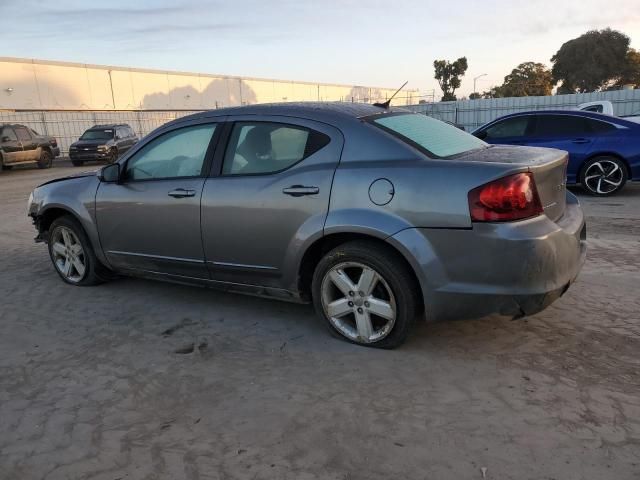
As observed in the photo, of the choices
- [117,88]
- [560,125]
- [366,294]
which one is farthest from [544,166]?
[117,88]

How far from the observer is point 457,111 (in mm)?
21969

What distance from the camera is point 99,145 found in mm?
21109

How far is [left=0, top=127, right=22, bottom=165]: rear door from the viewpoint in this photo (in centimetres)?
1948

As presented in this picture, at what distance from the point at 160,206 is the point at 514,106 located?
19340 mm

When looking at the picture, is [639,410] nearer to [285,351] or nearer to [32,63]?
[285,351]

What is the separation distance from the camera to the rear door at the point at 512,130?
9586 millimetres

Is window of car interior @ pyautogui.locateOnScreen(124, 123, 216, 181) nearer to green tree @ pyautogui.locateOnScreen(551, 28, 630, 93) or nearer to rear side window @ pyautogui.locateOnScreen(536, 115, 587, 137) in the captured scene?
rear side window @ pyautogui.locateOnScreen(536, 115, 587, 137)

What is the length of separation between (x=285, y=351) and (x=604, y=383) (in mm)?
1924

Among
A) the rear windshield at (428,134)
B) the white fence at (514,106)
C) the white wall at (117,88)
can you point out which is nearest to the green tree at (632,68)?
the white wall at (117,88)

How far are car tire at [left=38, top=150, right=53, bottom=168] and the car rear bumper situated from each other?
21.5m

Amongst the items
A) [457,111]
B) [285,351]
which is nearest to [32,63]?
[457,111]

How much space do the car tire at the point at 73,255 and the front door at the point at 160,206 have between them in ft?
1.10

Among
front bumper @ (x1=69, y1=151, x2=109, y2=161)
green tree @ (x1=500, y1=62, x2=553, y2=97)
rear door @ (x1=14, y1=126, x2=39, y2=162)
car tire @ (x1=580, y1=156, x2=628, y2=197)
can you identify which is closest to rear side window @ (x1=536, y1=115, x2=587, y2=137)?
car tire @ (x1=580, y1=156, x2=628, y2=197)

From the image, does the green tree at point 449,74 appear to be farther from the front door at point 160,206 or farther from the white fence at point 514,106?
the front door at point 160,206
